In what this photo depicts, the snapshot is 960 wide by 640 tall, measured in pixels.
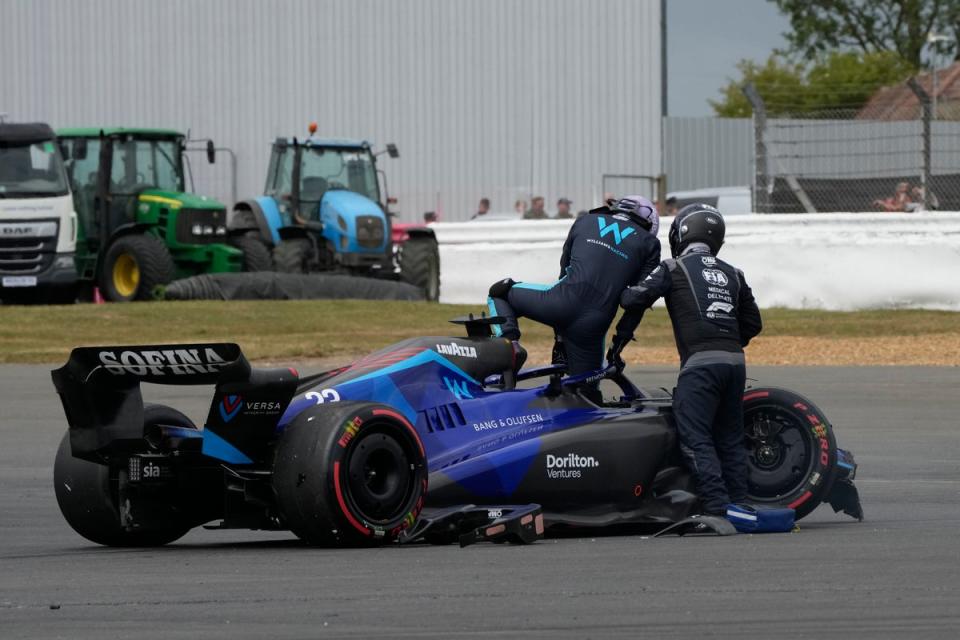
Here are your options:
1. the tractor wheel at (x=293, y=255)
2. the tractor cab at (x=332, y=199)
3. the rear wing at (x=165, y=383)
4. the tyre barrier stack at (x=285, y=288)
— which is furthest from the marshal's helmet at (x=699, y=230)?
A: the tractor cab at (x=332, y=199)

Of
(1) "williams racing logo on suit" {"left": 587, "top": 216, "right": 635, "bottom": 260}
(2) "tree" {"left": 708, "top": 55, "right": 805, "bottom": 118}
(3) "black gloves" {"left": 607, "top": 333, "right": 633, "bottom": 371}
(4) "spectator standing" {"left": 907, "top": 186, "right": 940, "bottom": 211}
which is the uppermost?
(2) "tree" {"left": 708, "top": 55, "right": 805, "bottom": 118}

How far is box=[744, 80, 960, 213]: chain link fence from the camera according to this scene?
22141 mm

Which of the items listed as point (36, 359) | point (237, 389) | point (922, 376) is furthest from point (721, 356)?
point (36, 359)

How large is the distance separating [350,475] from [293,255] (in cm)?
1989

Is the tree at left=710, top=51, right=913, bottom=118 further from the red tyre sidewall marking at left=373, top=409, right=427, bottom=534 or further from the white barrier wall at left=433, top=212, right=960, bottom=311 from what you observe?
the red tyre sidewall marking at left=373, top=409, right=427, bottom=534

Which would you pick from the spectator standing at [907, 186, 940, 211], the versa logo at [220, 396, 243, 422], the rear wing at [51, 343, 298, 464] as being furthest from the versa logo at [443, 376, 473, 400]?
the spectator standing at [907, 186, 940, 211]

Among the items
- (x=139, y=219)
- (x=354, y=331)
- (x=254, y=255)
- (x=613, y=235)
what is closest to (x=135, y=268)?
(x=139, y=219)

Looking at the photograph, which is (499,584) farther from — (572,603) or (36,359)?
(36,359)

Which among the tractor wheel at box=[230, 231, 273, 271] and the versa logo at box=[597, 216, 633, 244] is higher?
the versa logo at box=[597, 216, 633, 244]

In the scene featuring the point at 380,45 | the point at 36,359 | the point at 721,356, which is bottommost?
the point at 36,359

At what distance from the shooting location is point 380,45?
39.6 metres

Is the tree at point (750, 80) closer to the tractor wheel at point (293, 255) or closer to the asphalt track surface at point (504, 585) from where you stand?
the tractor wheel at point (293, 255)

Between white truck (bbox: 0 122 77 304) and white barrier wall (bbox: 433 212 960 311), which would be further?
white truck (bbox: 0 122 77 304)

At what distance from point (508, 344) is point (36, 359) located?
11939 mm
